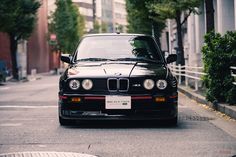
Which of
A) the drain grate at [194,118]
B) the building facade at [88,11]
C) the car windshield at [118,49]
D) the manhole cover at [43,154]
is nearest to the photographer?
the manhole cover at [43,154]

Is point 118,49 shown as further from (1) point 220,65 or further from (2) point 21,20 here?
(2) point 21,20

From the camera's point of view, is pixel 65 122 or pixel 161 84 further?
pixel 65 122

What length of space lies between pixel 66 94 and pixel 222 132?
7.83 ft

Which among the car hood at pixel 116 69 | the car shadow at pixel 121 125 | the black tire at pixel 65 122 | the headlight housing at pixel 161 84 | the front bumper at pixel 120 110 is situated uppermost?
the car hood at pixel 116 69

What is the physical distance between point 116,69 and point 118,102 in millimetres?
600

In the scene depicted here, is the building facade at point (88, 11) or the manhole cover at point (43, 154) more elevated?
the building facade at point (88, 11)

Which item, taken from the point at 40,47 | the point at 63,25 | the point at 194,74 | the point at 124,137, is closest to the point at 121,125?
the point at 124,137

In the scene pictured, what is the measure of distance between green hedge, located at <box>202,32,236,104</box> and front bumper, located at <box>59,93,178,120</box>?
10.3 ft

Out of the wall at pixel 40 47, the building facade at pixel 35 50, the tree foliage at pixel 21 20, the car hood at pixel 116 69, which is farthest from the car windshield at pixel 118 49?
the wall at pixel 40 47

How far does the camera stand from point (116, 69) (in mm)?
8484

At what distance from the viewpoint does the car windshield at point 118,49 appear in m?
9.34

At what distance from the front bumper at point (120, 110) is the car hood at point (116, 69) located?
13.5 inches

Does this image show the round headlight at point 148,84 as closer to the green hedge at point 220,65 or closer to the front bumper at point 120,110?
the front bumper at point 120,110

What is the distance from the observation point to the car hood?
27.1ft
